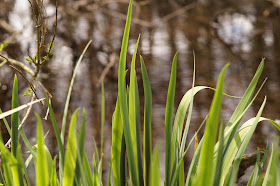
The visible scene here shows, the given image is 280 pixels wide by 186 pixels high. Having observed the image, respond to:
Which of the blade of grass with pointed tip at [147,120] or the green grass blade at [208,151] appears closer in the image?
the green grass blade at [208,151]

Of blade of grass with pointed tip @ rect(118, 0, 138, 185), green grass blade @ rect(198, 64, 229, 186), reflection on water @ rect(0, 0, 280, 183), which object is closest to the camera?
green grass blade @ rect(198, 64, 229, 186)

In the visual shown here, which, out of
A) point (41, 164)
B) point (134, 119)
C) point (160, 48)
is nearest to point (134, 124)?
point (134, 119)

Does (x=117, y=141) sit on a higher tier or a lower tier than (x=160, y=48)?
lower

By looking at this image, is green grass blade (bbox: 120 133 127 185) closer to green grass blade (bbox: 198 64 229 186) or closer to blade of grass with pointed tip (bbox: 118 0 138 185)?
blade of grass with pointed tip (bbox: 118 0 138 185)

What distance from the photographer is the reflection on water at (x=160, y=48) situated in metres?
1.33

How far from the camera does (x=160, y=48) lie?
5.89 ft

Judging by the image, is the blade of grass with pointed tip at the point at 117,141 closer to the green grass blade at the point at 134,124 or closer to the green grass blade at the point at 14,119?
the green grass blade at the point at 134,124

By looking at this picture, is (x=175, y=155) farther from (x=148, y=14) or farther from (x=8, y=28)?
(x=148, y=14)

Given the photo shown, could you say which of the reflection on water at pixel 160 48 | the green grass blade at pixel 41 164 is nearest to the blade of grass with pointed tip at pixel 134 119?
the green grass blade at pixel 41 164

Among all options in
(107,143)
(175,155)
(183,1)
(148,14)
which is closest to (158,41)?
(148,14)

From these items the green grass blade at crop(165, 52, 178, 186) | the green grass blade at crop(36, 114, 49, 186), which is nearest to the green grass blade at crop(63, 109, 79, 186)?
the green grass blade at crop(36, 114, 49, 186)

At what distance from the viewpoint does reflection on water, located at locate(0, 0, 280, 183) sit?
4.36 ft

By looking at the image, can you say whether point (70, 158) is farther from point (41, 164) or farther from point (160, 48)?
point (160, 48)

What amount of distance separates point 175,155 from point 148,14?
1.72 metres
